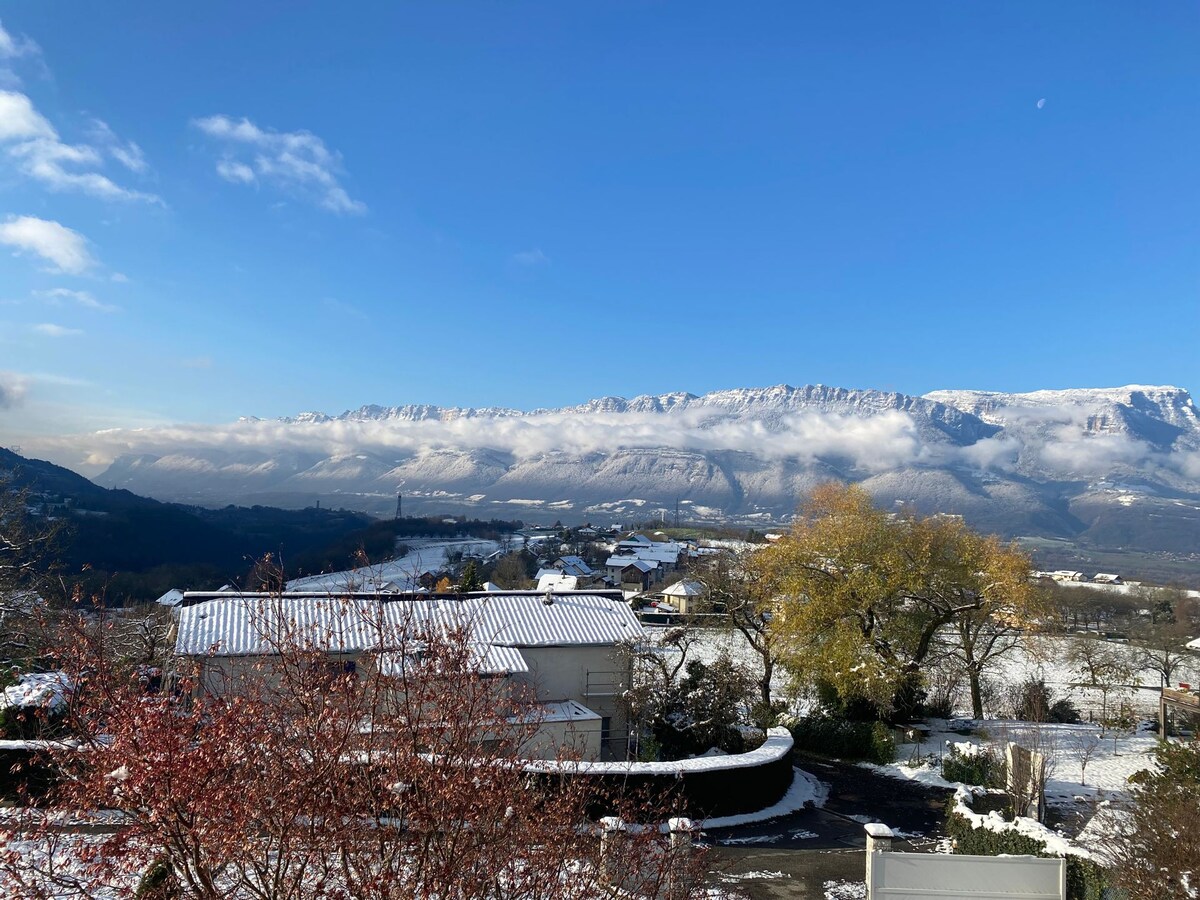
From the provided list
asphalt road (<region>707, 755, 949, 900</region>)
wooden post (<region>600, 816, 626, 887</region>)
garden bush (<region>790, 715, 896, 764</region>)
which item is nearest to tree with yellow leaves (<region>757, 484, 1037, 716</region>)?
garden bush (<region>790, 715, 896, 764</region>)

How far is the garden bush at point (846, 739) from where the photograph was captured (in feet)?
73.2

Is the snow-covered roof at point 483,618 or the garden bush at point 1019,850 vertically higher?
the snow-covered roof at point 483,618

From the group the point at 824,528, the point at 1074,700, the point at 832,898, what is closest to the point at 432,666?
the point at 832,898

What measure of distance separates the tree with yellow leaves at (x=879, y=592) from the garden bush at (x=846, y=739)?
34.5 inches

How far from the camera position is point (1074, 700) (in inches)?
1359

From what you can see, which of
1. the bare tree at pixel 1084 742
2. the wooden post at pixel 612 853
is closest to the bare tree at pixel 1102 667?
the bare tree at pixel 1084 742

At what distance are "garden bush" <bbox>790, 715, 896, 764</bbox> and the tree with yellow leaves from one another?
0.88m

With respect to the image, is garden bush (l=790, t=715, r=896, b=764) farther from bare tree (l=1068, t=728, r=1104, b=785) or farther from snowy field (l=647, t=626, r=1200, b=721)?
bare tree (l=1068, t=728, r=1104, b=785)

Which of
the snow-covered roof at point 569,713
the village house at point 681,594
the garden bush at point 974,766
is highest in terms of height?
the snow-covered roof at point 569,713

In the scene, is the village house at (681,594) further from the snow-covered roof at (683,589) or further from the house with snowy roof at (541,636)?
the house with snowy roof at (541,636)

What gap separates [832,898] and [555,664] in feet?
35.8

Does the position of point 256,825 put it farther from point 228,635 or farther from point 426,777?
point 228,635

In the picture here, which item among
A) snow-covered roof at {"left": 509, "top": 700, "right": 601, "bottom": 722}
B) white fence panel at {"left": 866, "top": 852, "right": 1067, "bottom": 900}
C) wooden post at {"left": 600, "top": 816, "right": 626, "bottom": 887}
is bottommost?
snow-covered roof at {"left": 509, "top": 700, "right": 601, "bottom": 722}

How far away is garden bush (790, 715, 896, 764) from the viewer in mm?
22297
